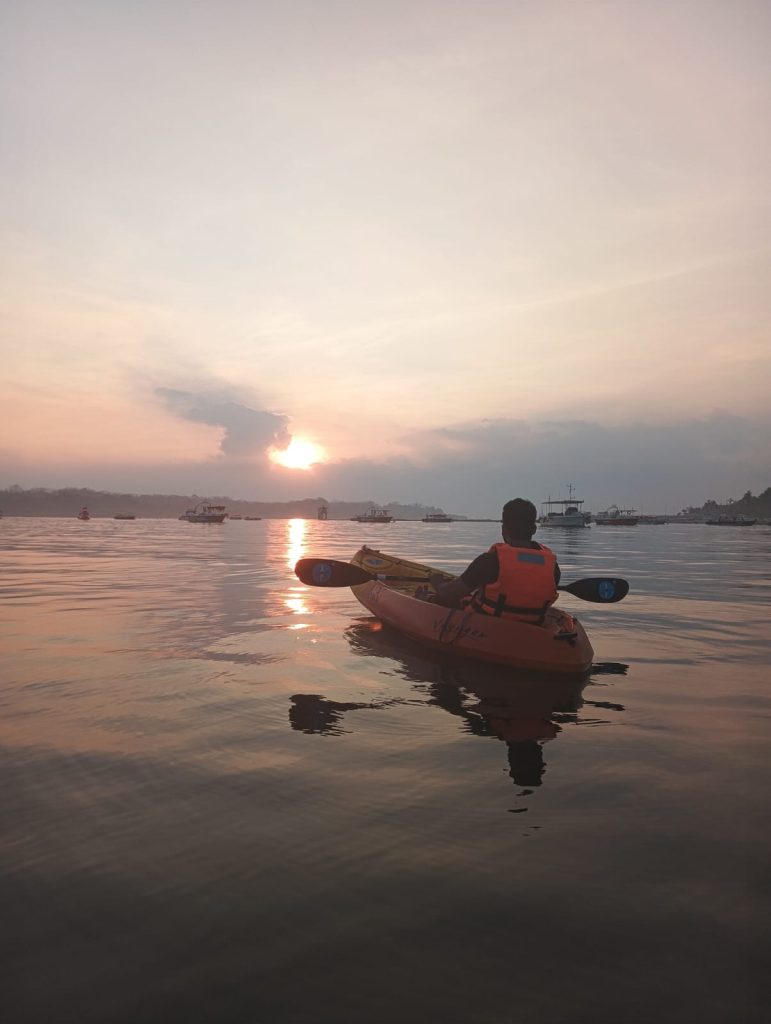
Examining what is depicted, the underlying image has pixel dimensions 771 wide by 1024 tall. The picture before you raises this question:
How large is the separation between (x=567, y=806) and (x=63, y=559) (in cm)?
3018

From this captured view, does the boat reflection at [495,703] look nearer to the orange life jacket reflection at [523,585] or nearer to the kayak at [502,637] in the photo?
the kayak at [502,637]

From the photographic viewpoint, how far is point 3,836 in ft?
13.4

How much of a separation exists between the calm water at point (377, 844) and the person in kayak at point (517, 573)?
1.04 metres

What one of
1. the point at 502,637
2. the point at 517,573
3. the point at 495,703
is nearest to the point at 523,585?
the point at 517,573

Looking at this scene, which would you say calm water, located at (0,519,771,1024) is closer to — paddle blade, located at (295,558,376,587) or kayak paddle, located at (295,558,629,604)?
kayak paddle, located at (295,558,629,604)

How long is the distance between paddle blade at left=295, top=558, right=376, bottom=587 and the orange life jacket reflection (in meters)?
4.21

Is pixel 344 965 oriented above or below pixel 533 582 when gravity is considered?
below

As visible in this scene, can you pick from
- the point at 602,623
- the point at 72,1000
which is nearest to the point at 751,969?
the point at 72,1000

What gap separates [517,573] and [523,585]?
193 mm

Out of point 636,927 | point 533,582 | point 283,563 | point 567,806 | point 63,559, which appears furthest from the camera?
point 283,563

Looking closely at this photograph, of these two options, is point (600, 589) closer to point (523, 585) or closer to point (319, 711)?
point (523, 585)

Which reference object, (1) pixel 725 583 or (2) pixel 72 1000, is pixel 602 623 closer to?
(1) pixel 725 583

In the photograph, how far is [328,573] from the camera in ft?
41.2

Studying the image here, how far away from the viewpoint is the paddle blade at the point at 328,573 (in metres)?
12.4
